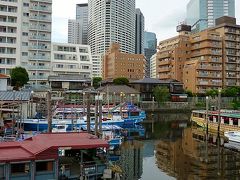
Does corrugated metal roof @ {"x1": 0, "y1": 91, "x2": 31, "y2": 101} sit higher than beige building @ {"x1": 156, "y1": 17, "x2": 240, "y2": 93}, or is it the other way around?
beige building @ {"x1": 156, "y1": 17, "x2": 240, "y2": 93}

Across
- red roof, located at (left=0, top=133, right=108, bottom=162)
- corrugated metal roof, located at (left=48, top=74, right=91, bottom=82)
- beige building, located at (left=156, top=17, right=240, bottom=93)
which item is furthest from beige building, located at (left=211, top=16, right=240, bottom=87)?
red roof, located at (left=0, top=133, right=108, bottom=162)

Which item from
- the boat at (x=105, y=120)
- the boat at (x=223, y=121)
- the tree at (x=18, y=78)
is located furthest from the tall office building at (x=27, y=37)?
the boat at (x=223, y=121)

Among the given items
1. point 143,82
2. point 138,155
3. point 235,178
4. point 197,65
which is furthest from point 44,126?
point 197,65

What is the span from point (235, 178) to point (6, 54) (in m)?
67.6

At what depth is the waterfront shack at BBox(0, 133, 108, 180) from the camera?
19.8 metres

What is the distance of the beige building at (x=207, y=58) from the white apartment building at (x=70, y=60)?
105ft

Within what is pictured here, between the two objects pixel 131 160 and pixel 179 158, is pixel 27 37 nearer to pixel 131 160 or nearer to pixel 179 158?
pixel 131 160

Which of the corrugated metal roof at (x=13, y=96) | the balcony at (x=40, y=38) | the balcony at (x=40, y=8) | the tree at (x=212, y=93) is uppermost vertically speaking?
the balcony at (x=40, y=8)

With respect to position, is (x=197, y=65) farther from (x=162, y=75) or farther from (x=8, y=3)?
(x=8, y=3)

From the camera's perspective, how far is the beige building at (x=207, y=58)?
108312 millimetres

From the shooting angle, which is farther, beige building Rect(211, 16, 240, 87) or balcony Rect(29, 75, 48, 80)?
beige building Rect(211, 16, 240, 87)

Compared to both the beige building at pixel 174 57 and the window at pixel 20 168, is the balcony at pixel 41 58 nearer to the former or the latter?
the beige building at pixel 174 57

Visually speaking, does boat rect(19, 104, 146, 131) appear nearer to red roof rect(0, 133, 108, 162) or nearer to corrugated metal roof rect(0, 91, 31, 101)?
corrugated metal roof rect(0, 91, 31, 101)

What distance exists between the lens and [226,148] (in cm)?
4059
